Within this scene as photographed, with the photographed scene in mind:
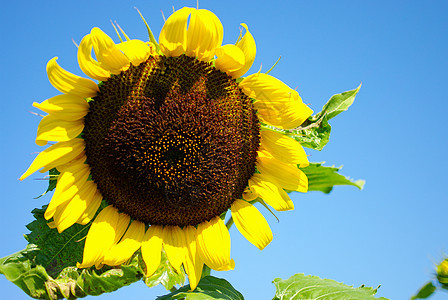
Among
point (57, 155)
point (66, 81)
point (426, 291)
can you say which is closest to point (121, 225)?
point (57, 155)

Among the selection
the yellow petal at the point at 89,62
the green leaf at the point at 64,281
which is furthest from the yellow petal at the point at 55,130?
the green leaf at the point at 64,281

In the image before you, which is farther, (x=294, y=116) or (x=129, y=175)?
(x=294, y=116)

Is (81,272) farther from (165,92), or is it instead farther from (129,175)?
(165,92)

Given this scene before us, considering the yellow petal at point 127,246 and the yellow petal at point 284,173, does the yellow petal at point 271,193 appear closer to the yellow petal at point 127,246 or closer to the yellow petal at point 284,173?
the yellow petal at point 284,173

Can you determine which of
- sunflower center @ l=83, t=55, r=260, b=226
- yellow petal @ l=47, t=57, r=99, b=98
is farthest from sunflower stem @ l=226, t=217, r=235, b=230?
yellow petal @ l=47, t=57, r=99, b=98

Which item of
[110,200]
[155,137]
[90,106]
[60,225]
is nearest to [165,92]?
[155,137]
